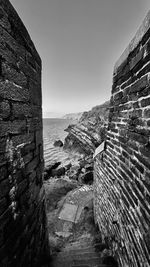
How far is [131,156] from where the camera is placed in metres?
1.78

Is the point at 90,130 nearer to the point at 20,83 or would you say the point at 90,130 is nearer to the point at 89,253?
the point at 89,253

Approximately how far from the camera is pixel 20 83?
56.6 inches

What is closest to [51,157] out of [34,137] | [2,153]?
[34,137]

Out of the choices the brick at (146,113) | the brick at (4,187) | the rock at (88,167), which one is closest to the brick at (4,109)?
the brick at (4,187)

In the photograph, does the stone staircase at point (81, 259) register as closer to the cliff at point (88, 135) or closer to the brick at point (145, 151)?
the brick at point (145, 151)

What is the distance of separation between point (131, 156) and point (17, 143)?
1.38 meters

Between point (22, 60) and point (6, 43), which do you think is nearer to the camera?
point (6, 43)

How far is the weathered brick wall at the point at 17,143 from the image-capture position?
3.82 feet

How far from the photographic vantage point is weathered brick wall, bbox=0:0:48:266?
116cm

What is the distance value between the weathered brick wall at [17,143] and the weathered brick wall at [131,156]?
1.27 m

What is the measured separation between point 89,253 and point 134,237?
1.70m

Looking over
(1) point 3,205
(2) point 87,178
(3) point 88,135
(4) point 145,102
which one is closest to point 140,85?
(4) point 145,102

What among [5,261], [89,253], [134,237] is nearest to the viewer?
[5,261]

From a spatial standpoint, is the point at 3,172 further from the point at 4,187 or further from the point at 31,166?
the point at 31,166
